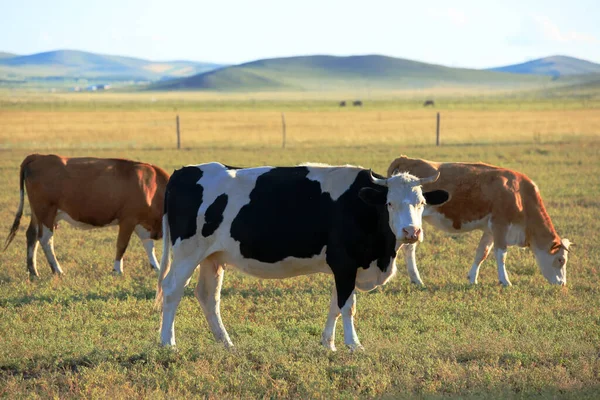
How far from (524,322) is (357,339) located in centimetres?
220

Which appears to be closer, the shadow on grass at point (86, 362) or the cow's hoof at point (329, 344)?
the shadow on grass at point (86, 362)

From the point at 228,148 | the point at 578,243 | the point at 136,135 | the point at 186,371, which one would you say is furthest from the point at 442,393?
the point at 136,135

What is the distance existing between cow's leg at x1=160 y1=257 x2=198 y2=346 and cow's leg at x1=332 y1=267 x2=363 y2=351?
1436 millimetres

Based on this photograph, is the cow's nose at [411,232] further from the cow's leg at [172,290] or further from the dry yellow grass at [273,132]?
the dry yellow grass at [273,132]

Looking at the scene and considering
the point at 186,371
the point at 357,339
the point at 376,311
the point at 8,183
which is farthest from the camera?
the point at 8,183

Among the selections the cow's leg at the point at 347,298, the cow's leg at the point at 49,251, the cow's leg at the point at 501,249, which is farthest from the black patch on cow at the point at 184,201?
the cow's leg at the point at 501,249

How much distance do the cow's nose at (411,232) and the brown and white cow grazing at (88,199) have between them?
18.8ft

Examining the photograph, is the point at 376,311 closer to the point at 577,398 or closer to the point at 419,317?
the point at 419,317

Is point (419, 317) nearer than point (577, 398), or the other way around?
point (577, 398)

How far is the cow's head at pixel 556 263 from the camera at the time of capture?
10703 mm

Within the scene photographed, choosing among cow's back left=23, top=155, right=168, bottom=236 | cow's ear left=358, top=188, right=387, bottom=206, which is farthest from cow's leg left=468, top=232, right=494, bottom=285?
cow's back left=23, top=155, right=168, bottom=236

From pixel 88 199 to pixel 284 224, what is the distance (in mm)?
4854

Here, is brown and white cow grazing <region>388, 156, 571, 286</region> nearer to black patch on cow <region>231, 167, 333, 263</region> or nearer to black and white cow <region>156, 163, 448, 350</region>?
black and white cow <region>156, 163, 448, 350</region>

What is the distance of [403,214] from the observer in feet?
23.7
